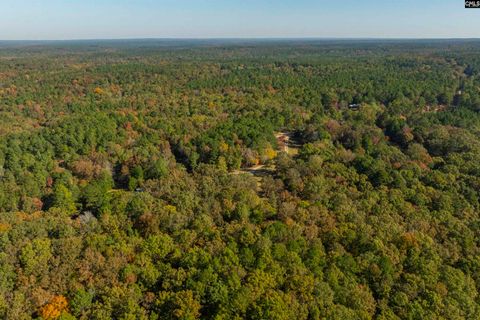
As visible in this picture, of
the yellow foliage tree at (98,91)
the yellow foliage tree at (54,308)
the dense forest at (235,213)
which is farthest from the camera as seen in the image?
the yellow foliage tree at (98,91)

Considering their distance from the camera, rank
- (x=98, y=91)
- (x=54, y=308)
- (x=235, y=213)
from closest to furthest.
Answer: (x=54, y=308) → (x=235, y=213) → (x=98, y=91)

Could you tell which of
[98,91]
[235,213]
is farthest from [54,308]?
[98,91]

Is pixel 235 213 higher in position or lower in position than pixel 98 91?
lower

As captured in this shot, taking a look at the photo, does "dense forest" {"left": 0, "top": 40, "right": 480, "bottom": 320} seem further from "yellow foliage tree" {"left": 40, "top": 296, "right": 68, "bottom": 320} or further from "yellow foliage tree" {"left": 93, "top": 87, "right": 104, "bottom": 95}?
"yellow foliage tree" {"left": 93, "top": 87, "right": 104, "bottom": 95}

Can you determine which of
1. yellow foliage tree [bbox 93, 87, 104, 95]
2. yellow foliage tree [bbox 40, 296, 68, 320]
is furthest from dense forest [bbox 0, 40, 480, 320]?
yellow foliage tree [bbox 93, 87, 104, 95]

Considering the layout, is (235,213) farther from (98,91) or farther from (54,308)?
(98,91)

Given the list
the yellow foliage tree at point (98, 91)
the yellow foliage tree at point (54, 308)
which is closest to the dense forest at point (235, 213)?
the yellow foliage tree at point (54, 308)

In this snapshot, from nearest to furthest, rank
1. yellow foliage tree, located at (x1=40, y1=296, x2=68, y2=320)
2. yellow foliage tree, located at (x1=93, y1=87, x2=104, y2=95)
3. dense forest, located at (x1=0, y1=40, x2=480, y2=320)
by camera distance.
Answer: yellow foliage tree, located at (x1=40, y1=296, x2=68, y2=320) → dense forest, located at (x1=0, y1=40, x2=480, y2=320) → yellow foliage tree, located at (x1=93, y1=87, x2=104, y2=95)

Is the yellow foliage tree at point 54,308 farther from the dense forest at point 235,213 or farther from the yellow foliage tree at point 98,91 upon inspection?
the yellow foliage tree at point 98,91
